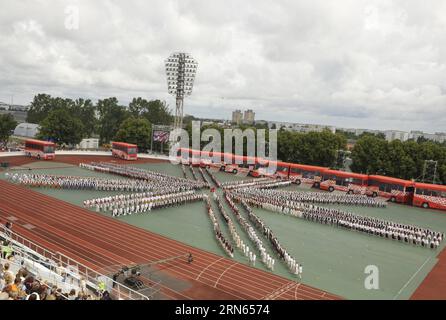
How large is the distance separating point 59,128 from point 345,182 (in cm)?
3982

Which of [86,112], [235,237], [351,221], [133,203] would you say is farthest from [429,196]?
[86,112]

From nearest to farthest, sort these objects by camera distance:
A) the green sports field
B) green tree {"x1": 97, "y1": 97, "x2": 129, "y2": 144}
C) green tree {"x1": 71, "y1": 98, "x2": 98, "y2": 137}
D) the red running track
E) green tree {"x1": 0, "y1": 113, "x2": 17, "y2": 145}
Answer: the red running track < the green sports field < green tree {"x1": 0, "y1": 113, "x2": 17, "y2": 145} < green tree {"x1": 97, "y1": 97, "x2": 129, "y2": 144} < green tree {"x1": 71, "y1": 98, "x2": 98, "y2": 137}

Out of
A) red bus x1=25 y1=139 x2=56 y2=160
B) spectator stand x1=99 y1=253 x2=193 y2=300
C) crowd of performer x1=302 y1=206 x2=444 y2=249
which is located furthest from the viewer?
red bus x1=25 y1=139 x2=56 y2=160

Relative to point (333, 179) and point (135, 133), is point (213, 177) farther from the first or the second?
point (135, 133)

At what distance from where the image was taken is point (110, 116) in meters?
70.5

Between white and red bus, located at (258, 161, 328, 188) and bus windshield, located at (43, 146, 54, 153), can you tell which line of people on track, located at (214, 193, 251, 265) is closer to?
white and red bus, located at (258, 161, 328, 188)

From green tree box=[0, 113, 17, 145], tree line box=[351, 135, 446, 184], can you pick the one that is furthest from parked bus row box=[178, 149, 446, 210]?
green tree box=[0, 113, 17, 145]

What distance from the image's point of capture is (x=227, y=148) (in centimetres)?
4953

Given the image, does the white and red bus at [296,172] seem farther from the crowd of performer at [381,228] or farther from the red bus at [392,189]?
the crowd of performer at [381,228]

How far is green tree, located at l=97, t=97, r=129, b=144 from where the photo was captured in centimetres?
7050

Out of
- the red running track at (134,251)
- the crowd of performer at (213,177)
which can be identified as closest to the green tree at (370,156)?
the crowd of performer at (213,177)

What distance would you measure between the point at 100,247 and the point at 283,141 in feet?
115

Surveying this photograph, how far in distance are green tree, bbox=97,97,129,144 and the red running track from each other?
162 feet
